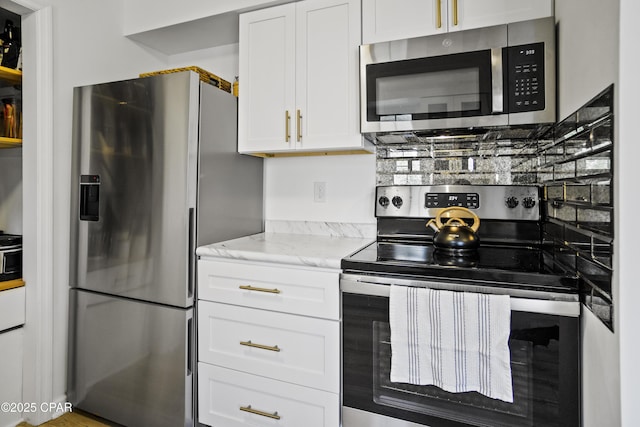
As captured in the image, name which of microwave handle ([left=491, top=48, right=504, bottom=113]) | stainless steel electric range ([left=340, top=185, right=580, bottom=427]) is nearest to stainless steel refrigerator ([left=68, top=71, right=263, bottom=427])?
stainless steel electric range ([left=340, top=185, right=580, bottom=427])

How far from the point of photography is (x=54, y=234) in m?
1.90

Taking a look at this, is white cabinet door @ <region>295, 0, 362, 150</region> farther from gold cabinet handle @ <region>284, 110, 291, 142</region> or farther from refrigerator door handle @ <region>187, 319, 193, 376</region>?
refrigerator door handle @ <region>187, 319, 193, 376</region>

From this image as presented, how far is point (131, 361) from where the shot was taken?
5.78 feet

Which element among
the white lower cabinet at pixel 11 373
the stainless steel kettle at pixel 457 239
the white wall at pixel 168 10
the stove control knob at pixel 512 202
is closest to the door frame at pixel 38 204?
the white lower cabinet at pixel 11 373

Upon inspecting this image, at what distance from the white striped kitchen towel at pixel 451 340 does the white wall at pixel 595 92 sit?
0.69 feet

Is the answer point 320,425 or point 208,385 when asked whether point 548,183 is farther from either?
point 208,385

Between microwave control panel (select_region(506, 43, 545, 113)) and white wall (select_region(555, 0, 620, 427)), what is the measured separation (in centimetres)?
9

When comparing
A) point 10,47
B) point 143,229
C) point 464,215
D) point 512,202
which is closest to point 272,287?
point 143,229

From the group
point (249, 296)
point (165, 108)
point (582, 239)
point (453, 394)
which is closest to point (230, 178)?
point (165, 108)

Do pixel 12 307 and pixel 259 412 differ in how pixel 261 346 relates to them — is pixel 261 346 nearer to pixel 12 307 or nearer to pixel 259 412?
pixel 259 412

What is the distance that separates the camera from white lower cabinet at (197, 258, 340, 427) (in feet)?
4.76

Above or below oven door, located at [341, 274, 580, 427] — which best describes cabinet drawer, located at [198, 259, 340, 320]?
above

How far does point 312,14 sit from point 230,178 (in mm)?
933

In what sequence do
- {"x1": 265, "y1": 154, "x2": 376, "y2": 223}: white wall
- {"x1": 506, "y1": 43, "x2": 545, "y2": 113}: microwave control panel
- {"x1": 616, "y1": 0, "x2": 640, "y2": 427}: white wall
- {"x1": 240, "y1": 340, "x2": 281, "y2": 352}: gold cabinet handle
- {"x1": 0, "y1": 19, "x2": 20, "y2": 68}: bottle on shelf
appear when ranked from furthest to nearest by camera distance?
{"x1": 265, "y1": 154, "x2": 376, "y2": 223}: white wall → {"x1": 0, "y1": 19, "x2": 20, "y2": 68}: bottle on shelf → {"x1": 240, "y1": 340, "x2": 281, "y2": 352}: gold cabinet handle → {"x1": 506, "y1": 43, "x2": 545, "y2": 113}: microwave control panel → {"x1": 616, "y1": 0, "x2": 640, "y2": 427}: white wall
